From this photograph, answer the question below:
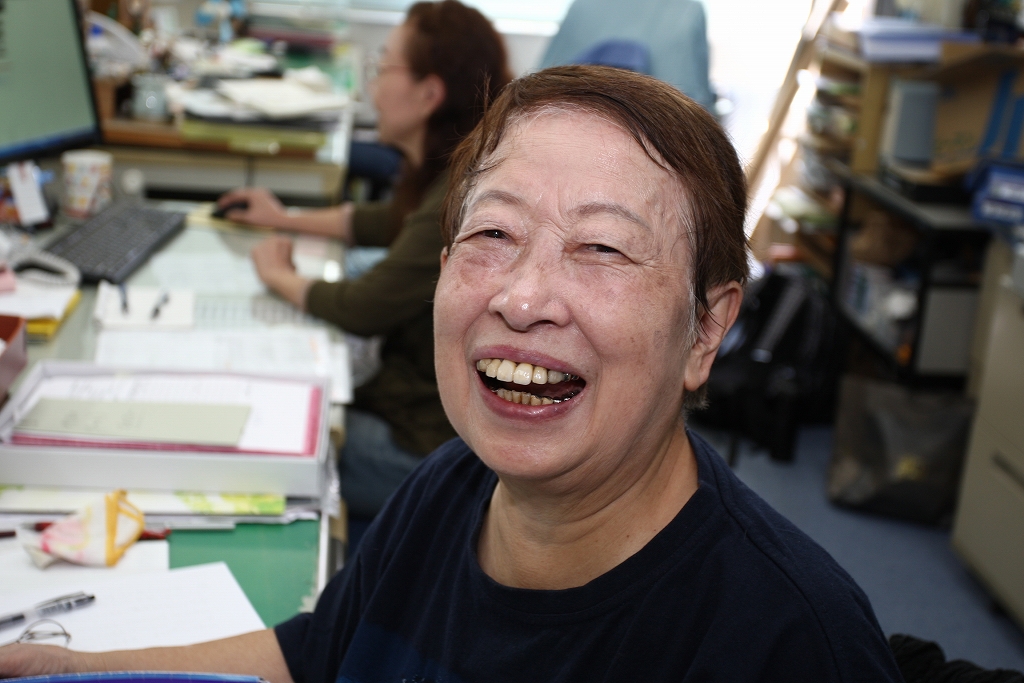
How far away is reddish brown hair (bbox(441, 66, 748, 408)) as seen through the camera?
0.85m

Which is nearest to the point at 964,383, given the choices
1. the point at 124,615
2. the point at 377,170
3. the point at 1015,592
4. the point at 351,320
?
the point at 1015,592

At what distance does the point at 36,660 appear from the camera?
921mm

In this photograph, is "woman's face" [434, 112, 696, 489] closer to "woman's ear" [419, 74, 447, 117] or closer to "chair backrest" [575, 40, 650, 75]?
"woman's ear" [419, 74, 447, 117]

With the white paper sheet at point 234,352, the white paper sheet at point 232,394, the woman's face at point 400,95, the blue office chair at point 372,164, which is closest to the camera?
the white paper sheet at point 232,394

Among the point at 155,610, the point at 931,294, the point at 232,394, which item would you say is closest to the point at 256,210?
the point at 232,394

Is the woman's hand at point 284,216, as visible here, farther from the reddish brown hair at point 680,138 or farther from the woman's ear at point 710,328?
the woman's ear at point 710,328

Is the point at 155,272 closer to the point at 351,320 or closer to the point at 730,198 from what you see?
the point at 351,320

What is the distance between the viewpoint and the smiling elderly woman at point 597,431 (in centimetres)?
77

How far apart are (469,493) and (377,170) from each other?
122 inches

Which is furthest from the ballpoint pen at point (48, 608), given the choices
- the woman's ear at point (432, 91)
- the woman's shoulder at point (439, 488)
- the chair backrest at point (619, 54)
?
the chair backrest at point (619, 54)

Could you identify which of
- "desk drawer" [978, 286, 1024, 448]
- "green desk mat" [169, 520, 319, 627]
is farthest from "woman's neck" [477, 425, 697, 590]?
"desk drawer" [978, 286, 1024, 448]

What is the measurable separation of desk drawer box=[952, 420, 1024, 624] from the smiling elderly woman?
1658 millimetres

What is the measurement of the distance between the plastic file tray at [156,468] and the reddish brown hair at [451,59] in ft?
3.06

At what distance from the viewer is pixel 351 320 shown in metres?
1.79
